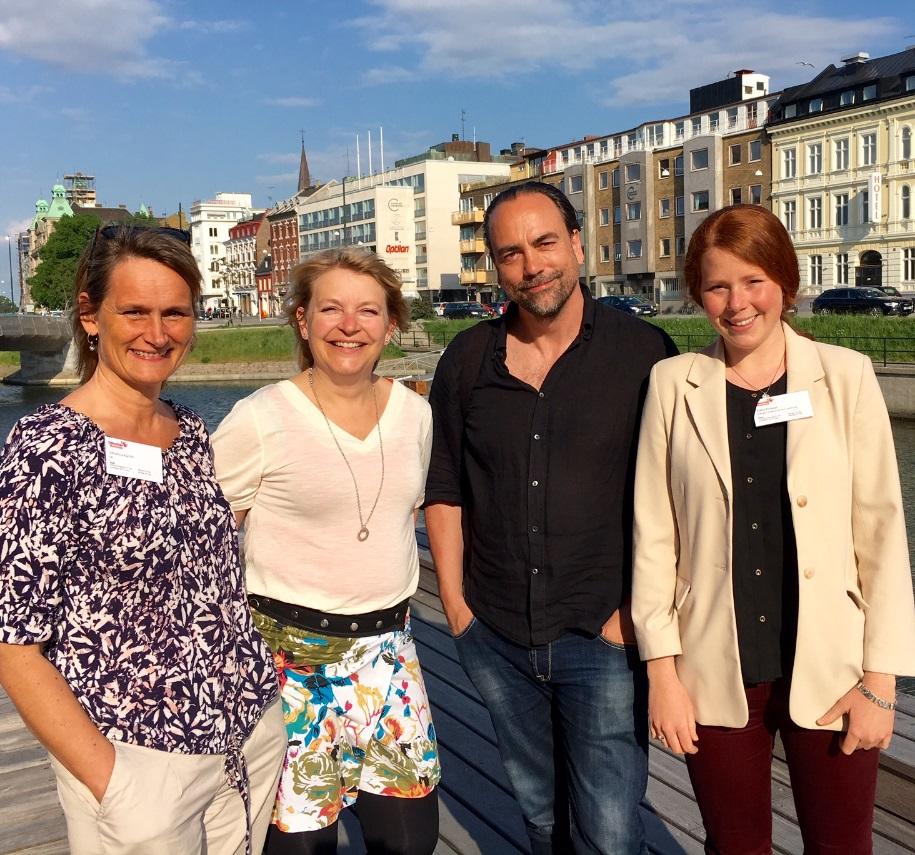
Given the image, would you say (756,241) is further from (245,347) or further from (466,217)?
(466,217)

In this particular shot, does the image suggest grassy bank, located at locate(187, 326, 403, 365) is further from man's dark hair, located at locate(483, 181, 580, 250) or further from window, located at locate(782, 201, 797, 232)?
man's dark hair, located at locate(483, 181, 580, 250)

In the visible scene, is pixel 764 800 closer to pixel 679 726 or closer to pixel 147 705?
pixel 679 726

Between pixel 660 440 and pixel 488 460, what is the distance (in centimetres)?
46

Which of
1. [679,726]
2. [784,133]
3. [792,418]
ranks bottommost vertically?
[679,726]

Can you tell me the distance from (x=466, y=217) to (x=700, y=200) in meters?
21.2

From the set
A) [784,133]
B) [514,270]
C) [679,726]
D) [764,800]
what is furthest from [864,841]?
[784,133]

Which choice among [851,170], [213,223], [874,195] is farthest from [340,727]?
[213,223]

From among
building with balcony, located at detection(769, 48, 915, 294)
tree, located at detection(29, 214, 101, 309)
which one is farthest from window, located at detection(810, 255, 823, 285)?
tree, located at detection(29, 214, 101, 309)

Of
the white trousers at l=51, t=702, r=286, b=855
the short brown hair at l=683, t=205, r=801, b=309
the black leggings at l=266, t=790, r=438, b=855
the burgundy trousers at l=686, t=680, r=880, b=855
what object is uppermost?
the short brown hair at l=683, t=205, r=801, b=309

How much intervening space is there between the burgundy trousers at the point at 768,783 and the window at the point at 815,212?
148 feet

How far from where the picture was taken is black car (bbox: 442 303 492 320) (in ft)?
156

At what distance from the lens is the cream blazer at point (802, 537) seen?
1.96 metres

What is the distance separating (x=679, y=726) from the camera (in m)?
2.06

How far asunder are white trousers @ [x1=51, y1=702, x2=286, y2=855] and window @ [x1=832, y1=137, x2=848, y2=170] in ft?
150
